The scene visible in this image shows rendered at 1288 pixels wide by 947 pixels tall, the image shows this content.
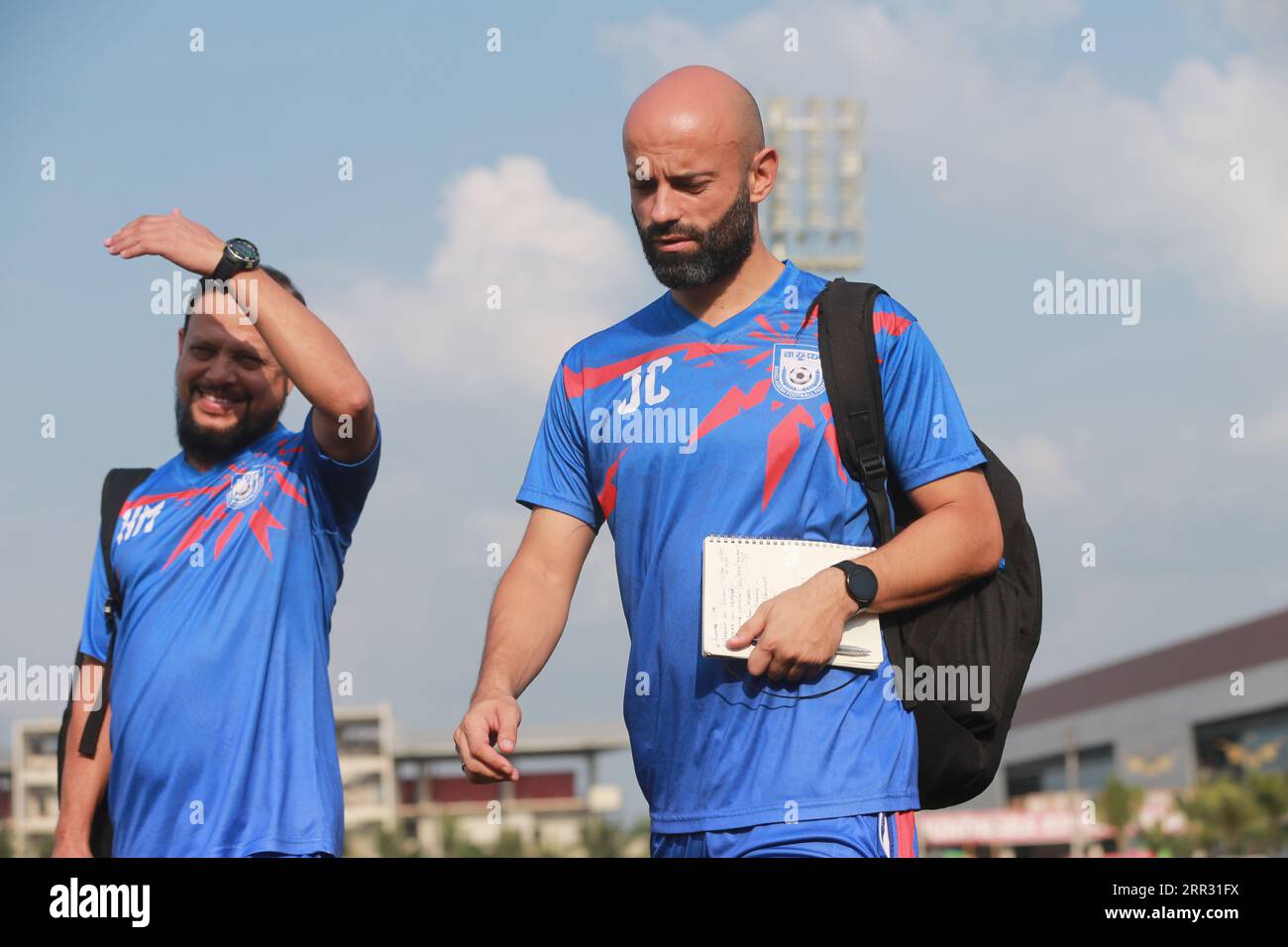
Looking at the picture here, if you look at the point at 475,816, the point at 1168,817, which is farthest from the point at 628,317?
the point at 475,816

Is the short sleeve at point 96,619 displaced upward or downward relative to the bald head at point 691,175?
downward

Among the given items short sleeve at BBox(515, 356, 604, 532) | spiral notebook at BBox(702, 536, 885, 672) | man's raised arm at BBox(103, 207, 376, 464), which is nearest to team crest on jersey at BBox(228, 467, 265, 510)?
man's raised arm at BBox(103, 207, 376, 464)

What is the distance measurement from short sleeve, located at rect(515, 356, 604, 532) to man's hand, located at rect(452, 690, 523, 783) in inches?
22.5

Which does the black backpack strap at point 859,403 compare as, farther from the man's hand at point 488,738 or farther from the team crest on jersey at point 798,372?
the man's hand at point 488,738

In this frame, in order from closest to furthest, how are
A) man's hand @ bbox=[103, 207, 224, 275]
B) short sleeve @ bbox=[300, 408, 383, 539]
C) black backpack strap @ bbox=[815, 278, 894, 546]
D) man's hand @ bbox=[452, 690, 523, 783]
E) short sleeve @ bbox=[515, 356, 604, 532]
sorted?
1. man's hand @ bbox=[452, 690, 523, 783]
2. black backpack strap @ bbox=[815, 278, 894, 546]
3. short sleeve @ bbox=[515, 356, 604, 532]
4. man's hand @ bbox=[103, 207, 224, 275]
5. short sleeve @ bbox=[300, 408, 383, 539]

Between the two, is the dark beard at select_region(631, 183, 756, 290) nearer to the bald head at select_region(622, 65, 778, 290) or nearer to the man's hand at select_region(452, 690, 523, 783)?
the bald head at select_region(622, 65, 778, 290)

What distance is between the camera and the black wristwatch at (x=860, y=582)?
11.8 ft

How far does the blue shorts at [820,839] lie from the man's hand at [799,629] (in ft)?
1.02

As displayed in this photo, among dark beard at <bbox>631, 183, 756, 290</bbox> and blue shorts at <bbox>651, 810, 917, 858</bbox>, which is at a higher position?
dark beard at <bbox>631, 183, 756, 290</bbox>

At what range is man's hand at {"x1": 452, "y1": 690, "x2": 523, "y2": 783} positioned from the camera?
11.5 ft

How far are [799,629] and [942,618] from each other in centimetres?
40

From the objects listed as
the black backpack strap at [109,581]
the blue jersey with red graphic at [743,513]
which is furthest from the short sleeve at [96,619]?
the blue jersey with red graphic at [743,513]

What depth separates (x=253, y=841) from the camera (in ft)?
14.5
